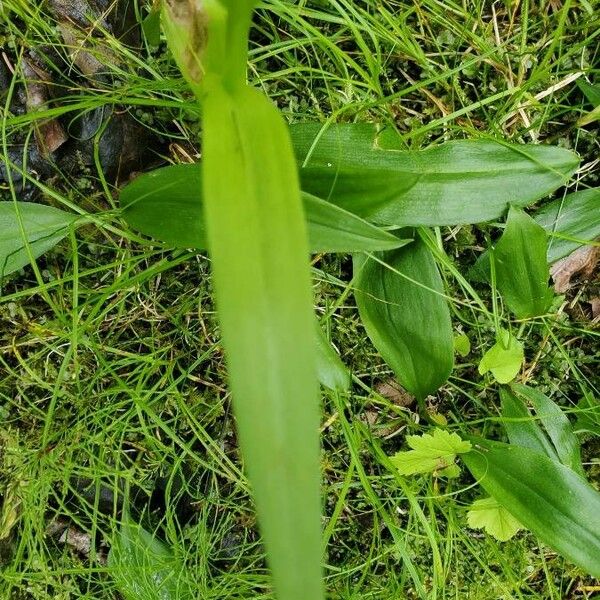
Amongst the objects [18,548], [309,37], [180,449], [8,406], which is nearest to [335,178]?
[309,37]

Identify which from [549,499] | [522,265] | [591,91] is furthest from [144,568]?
[591,91]

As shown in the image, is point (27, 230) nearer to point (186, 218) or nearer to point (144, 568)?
point (186, 218)

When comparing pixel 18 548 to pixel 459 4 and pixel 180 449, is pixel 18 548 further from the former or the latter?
pixel 459 4

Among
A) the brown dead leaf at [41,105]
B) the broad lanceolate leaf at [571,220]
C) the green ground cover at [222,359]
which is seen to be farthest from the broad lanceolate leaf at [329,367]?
the brown dead leaf at [41,105]

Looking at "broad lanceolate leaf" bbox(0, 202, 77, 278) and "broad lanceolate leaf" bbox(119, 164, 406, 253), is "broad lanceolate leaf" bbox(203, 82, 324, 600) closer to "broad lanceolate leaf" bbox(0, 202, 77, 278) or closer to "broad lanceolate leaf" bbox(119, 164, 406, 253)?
"broad lanceolate leaf" bbox(119, 164, 406, 253)

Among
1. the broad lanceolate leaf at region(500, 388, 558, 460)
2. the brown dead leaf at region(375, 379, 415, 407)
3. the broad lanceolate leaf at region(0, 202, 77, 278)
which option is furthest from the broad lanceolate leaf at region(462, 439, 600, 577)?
the broad lanceolate leaf at region(0, 202, 77, 278)
